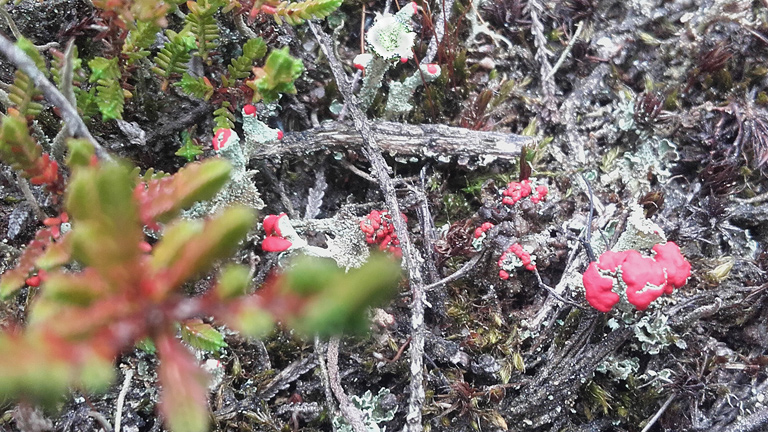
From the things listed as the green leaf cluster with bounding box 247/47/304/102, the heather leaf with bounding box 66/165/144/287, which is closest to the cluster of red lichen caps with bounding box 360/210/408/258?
the green leaf cluster with bounding box 247/47/304/102

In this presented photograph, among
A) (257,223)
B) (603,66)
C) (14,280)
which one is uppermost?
(14,280)

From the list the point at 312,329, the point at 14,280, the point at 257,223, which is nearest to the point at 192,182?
the point at 312,329

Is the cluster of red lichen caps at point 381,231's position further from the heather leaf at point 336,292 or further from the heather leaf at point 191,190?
the heather leaf at point 336,292

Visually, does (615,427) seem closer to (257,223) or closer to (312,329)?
(257,223)

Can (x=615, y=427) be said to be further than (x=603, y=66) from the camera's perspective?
No

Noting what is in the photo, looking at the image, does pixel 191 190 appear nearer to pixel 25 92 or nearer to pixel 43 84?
pixel 43 84

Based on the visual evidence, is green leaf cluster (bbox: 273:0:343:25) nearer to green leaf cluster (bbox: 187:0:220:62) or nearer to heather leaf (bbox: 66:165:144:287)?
green leaf cluster (bbox: 187:0:220:62)
